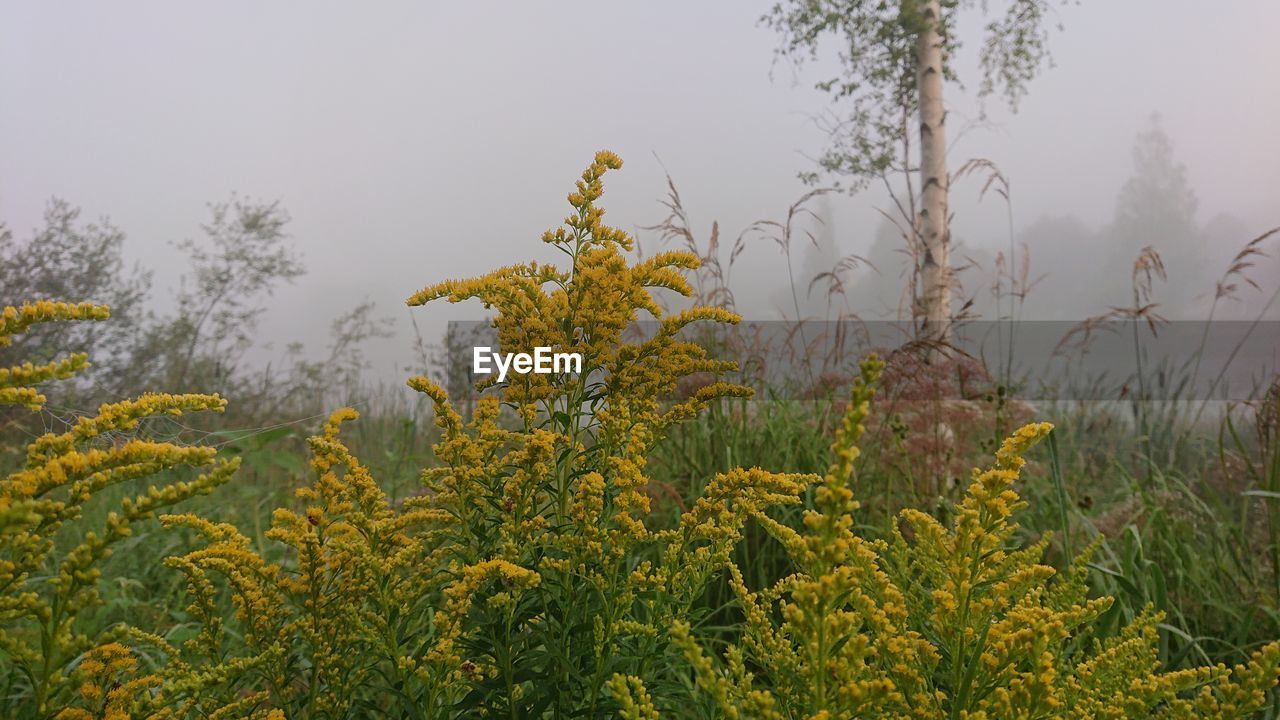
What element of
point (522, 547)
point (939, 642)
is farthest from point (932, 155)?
point (522, 547)

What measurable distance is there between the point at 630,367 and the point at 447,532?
2.02 feet

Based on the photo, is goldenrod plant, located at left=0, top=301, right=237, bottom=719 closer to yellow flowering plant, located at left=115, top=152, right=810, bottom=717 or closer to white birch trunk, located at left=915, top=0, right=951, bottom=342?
yellow flowering plant, located at left=115, top=152, right=810, bottom=717

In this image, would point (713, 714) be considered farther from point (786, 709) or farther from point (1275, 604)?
point (1275, 604)

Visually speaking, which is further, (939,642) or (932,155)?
(932,155)

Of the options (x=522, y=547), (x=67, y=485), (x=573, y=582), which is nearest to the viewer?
(x=67, y=485)

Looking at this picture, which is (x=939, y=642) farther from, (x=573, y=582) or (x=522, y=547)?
(x=522, y=547)

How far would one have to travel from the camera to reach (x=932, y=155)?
927cm

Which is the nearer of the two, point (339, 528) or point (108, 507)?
point (339, 528)

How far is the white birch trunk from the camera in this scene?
884cm

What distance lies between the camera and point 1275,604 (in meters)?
3.45

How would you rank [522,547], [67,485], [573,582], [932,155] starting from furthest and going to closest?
1. [932,155]
2. [573,582]
3. [522,547]
4. [67,485]

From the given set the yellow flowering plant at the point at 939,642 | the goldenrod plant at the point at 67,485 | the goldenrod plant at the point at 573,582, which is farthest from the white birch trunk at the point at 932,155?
the goldenrod plant at the point at 67,485

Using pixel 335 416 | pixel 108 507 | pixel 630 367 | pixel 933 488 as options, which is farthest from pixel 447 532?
pixel 108 507

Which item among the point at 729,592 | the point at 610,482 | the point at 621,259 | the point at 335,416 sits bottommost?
the point at 729,592
